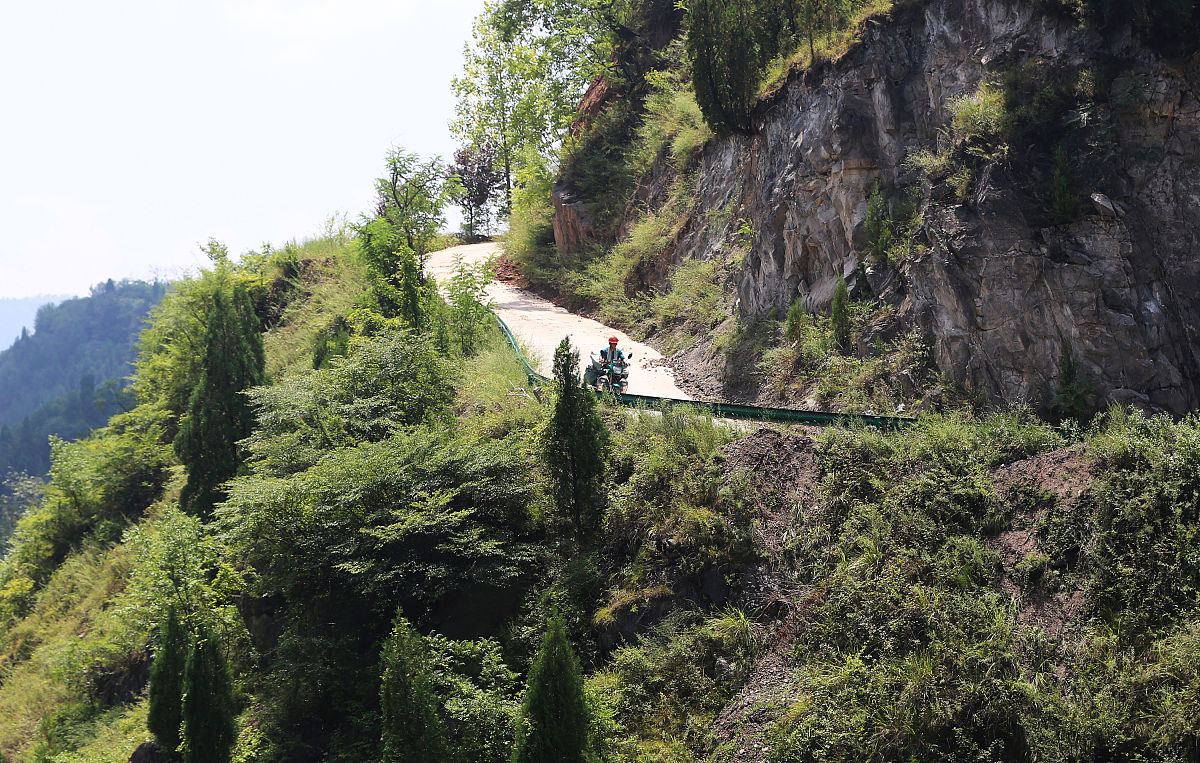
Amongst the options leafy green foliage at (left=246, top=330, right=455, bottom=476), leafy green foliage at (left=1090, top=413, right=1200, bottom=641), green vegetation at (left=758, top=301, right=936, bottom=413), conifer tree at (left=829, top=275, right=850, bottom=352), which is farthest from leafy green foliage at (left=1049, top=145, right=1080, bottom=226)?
leafy green foliage at (left=246, top=330, right=455, bottom=476)

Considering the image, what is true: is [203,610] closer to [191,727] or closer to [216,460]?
[191,727]

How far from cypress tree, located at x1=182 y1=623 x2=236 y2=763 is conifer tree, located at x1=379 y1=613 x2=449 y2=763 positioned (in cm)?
401

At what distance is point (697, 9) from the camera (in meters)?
17.1

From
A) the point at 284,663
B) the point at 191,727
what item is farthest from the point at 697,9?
the point at 191,727

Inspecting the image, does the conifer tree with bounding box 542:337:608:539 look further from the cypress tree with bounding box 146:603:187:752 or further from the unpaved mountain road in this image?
the cypress tree with bounding box 146:603:187:752

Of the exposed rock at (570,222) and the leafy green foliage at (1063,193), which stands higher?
the exposed rock at (570,222)

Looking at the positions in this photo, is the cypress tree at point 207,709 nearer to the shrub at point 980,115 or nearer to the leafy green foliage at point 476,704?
the leafy green foliage at point 476,704

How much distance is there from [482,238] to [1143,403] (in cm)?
3518

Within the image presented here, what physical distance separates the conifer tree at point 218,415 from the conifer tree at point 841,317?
13451 mm

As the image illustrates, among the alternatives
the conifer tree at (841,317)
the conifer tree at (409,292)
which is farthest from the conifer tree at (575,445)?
the conifer tree at (409,292)

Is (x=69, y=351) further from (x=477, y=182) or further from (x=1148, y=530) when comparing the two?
(x=1148, y=530)

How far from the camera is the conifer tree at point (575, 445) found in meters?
A: 11.0

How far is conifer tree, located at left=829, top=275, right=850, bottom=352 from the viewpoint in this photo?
13289mm

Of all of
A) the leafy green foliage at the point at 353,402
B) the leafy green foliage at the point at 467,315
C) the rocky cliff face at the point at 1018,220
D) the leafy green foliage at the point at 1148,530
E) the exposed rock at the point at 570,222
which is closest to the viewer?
the leafy green foliage at the point at 1148,530
